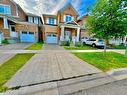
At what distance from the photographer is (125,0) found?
9930mm

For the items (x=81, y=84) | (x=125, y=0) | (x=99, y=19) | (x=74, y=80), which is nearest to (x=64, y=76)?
(x=74, y=80)

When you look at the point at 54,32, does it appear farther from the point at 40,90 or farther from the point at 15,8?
the point at 40,90

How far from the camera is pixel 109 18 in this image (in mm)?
10109

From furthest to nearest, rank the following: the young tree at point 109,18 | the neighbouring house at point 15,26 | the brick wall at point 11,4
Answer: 1. the brick wall at point 11,4
2. the neighbouring house at point 15,26
3. the young tree at point 109,18

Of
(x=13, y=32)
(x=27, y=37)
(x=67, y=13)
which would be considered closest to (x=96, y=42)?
(x=67, y=13)

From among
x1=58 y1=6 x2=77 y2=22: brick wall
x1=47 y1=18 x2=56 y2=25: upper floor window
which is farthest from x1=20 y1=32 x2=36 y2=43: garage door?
x1=58 y1=6 x2=77 y2=22: brick wall

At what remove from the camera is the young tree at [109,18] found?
9.95m

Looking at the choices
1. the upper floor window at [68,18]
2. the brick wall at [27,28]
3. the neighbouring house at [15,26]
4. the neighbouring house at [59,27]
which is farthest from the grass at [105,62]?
the upper floor window at [68,18]

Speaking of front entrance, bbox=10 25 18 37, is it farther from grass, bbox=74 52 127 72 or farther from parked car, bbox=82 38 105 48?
grass, bbox=74 52 127 72

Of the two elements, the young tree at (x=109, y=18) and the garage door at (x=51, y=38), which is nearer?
the young tree at (x=109, y=18)

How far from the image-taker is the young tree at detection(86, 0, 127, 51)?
9.95 metres

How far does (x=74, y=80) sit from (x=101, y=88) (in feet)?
3.95

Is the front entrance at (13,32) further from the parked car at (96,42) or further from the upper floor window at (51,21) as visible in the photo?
the parked car at (96,42)

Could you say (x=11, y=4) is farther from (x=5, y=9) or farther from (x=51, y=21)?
(x=51, y=21)
